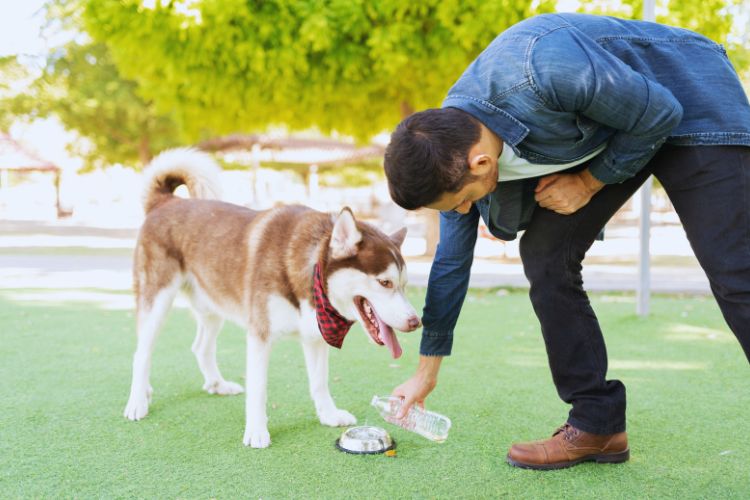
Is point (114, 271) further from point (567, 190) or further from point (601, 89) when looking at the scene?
point (601, 89)

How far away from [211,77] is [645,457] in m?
8.13

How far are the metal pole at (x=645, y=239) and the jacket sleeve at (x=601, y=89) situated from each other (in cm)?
392

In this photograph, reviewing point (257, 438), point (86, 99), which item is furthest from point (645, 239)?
point (86, 99)

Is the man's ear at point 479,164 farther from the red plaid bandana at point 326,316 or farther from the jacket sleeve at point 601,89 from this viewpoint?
the red plaid bandana at point 326,316

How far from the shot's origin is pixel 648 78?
2260 mm

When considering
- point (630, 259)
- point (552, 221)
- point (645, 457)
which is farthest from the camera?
point (630, 259)

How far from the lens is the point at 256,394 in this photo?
3213mm

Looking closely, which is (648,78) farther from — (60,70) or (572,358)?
(60,70)

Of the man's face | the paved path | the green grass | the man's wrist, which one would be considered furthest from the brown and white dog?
the paved path

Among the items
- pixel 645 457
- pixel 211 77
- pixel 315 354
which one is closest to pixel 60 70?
pixel 211 77

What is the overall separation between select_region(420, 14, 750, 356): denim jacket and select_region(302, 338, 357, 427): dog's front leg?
4.62ft

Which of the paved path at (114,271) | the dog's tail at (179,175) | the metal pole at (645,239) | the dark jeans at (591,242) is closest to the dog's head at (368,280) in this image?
the dark jeans at (591,242)

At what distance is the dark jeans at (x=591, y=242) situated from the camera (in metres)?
2.17

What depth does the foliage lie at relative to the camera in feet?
27.8
